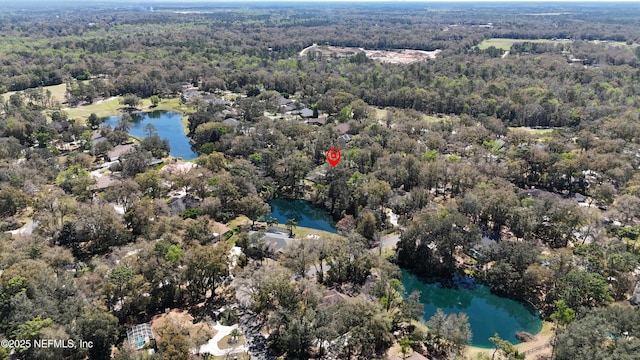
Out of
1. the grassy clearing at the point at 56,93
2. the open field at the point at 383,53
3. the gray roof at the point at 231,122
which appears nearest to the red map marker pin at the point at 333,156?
the gray roof at the point at 231,122

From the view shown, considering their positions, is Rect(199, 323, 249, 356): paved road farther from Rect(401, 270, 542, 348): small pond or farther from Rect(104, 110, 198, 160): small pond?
Rect(104, 110, 198, 160): small pond

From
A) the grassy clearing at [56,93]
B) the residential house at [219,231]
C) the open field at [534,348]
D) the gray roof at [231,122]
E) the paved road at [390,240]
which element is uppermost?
the grassy clearing at [56,93]

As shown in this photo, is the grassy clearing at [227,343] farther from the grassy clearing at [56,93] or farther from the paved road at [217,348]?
the grassy clearing at [56,93]

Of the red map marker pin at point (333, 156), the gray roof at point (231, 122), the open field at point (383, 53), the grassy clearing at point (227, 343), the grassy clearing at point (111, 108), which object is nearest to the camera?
the grassy clearing at point (227, 343)

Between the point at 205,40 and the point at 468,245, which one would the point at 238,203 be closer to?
the point at 468,245

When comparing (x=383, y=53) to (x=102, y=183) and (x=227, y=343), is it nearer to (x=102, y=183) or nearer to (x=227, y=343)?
(x=102, y=183)

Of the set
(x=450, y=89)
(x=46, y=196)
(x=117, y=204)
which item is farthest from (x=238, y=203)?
(x=450, y=89)

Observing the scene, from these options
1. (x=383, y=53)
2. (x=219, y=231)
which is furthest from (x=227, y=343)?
(x=383, y=53)
